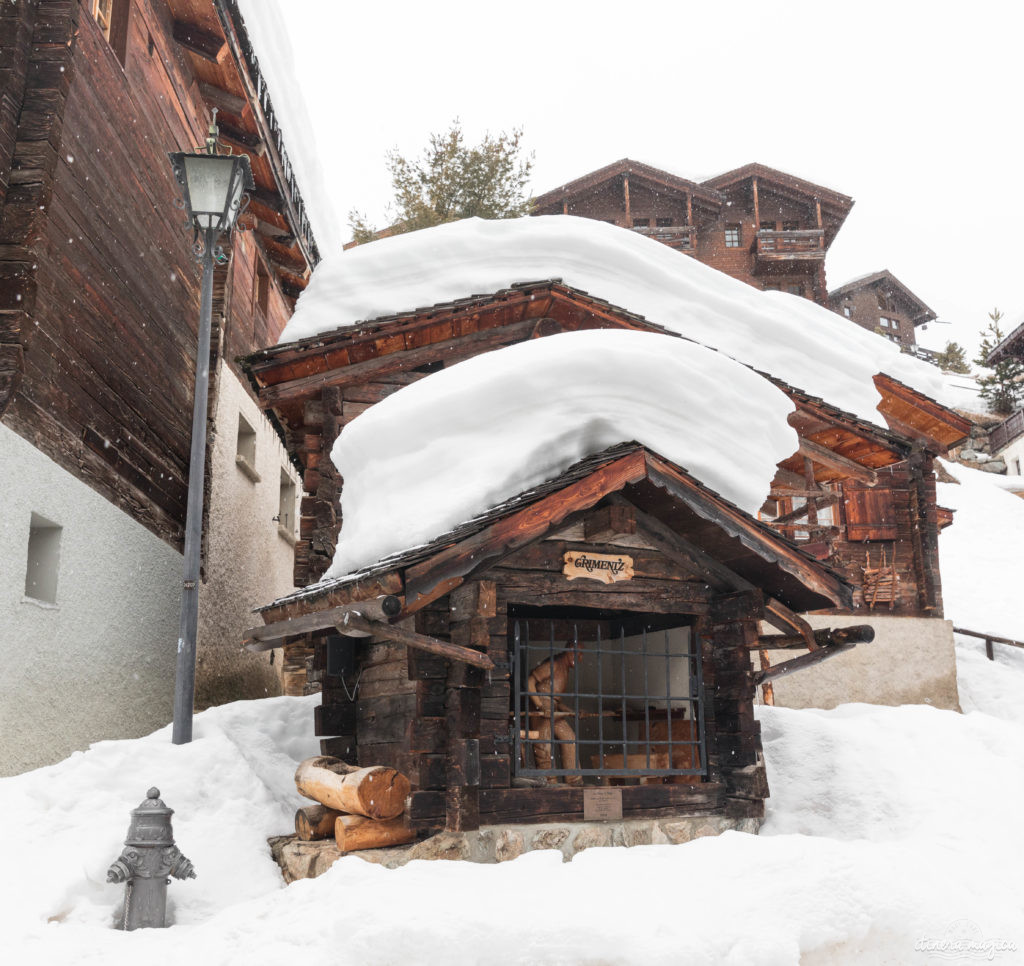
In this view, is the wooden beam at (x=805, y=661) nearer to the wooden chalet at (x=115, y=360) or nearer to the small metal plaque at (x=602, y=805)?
the small metal plaque at (x=602, y=805)

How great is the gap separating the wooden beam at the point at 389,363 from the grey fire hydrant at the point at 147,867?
5.19 m

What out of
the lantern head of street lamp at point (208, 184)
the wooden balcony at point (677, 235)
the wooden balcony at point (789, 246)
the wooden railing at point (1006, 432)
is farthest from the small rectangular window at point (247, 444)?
the wooden railing at point (1006, 432)

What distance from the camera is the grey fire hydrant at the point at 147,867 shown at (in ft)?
16.5

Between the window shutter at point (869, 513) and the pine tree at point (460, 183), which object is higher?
the pine tree at point (460, 183)

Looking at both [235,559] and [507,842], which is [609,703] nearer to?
[507,842]

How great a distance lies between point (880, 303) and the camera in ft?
154

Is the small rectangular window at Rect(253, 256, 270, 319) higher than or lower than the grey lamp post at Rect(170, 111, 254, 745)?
higher

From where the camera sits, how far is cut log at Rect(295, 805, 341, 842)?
256 inches

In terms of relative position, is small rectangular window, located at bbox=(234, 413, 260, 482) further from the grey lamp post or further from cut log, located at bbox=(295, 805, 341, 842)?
cut log, located at bbox=(295, 805, 341, 842)

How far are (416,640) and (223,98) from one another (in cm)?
965

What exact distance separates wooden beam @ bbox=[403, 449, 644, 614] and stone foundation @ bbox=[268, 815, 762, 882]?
5.23 feet

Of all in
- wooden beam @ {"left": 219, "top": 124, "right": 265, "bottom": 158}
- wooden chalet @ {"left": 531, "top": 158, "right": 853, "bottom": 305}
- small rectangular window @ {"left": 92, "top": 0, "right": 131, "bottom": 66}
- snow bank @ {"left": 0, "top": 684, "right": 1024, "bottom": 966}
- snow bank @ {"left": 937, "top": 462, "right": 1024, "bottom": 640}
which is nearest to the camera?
snow bank @ {"left": 0, "top": 684, "right": 1024, "bottom": 966}

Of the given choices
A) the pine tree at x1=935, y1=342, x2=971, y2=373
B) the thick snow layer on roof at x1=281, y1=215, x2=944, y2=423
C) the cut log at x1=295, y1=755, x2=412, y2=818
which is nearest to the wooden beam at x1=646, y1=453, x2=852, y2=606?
the cut log at x1=295, y1=755, x2=412, y2=818

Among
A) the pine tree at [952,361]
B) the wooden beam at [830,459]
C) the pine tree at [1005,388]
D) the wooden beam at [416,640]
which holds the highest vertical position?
the pine tree at [952,361]
